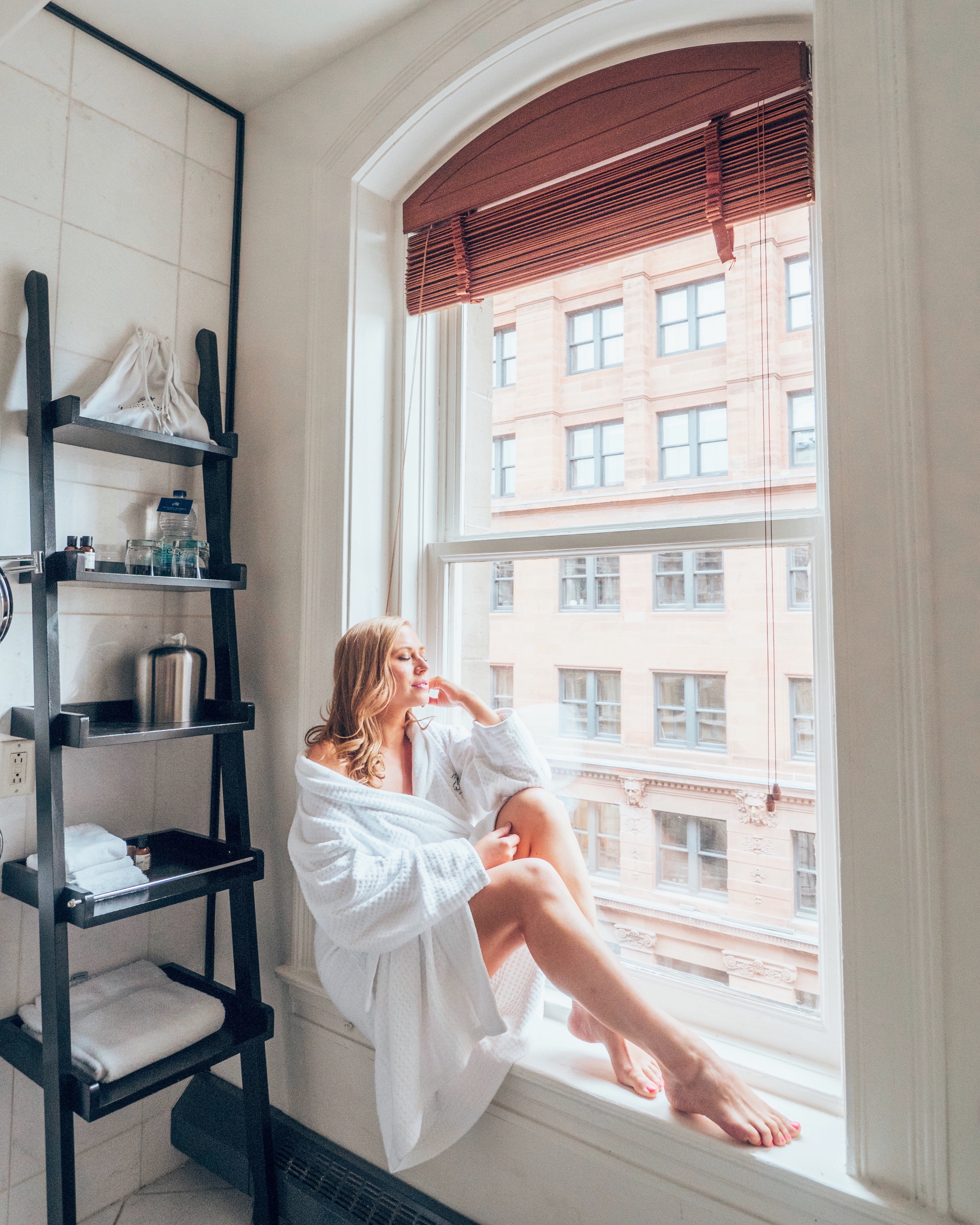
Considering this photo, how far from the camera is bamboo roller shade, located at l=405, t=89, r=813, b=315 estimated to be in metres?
1.26

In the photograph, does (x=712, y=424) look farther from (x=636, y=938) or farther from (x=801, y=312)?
(x=636, y=938)

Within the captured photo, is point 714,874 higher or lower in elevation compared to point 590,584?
lower

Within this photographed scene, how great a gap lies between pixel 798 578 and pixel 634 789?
48cm

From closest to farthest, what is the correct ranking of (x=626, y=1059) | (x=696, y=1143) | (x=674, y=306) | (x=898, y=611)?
1. (x=898, y=611)
2. (x=696, y=1143)
3. (x=626, y=1059)
4. (x=674, y=306)

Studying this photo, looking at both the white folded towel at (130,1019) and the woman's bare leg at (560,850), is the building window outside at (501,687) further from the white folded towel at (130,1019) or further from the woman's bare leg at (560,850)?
the white folded towel at (130,1019)

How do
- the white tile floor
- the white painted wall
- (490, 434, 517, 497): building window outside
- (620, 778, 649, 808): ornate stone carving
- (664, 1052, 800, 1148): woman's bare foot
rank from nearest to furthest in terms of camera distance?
1. the white painted wall
2. (664, 1052, 800, 1148): woman's bare foot
3. (620, 778, 649, 808): ornate stone carving
4. the white tile floor
5. (490, 434, 517, 497): building window outside

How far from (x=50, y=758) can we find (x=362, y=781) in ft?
1.75

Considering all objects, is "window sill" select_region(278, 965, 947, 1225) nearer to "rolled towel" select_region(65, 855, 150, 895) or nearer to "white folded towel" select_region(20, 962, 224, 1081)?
"white folded towel" select_region(20, 962, 224, 1081)

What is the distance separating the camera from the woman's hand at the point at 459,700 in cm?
153

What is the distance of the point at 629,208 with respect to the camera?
4.66 ft

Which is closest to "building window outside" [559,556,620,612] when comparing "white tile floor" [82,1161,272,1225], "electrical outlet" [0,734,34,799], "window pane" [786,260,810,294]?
"window pane" [786,260,810,294]

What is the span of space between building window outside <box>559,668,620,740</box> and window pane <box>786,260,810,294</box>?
74 centimetres

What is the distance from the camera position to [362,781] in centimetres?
144

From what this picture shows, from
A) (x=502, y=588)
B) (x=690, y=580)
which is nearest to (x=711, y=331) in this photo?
(x=690, y=580)
